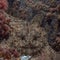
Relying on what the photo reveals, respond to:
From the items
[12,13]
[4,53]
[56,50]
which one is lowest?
[56,50]

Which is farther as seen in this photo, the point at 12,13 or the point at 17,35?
the point at 12,13

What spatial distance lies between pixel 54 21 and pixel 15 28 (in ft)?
5.22

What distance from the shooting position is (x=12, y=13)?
8.20 meters

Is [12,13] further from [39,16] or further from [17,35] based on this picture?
[17,35]

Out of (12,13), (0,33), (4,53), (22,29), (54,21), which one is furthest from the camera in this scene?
(12,13)

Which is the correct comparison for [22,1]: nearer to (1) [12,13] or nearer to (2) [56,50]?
(1) [12,13]

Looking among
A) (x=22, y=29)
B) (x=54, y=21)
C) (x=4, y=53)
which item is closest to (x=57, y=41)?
(x=54, y=21)

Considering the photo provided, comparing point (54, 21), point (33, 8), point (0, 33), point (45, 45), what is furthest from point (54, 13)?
point (0, 33)

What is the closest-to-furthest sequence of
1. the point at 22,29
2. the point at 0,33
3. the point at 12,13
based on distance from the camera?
the point at 0,33 → the point at 22,29 → the point at 12,13

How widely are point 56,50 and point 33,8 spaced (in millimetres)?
1973

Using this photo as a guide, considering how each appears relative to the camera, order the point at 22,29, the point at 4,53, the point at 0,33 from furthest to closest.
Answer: the point at 22,29 < the point at 0,33 < the point at 4,53

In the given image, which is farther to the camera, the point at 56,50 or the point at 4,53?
the point at 56,50

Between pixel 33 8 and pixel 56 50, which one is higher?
pixel 33 8

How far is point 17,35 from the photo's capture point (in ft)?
22.4
